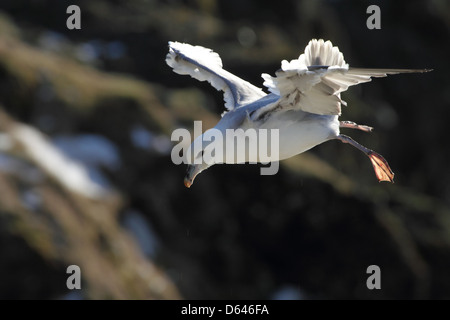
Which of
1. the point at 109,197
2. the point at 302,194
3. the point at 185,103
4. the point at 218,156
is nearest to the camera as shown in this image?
the point at 218,156

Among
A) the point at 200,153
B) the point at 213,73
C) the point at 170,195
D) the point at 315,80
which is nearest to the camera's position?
the point at 315,80

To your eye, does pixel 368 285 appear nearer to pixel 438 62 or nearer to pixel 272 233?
pixel 272 233

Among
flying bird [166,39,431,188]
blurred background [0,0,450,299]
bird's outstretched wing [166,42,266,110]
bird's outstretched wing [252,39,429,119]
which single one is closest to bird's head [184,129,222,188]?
flying bird [166,39,431,188]

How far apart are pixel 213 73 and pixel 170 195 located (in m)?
11.3

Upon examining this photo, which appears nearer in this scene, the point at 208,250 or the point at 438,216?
the point at 208,250

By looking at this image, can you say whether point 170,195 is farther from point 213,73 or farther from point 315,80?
point 315,80

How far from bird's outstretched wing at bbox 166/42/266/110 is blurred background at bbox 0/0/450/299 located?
24.1ft

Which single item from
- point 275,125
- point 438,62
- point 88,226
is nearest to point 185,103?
point 88,226

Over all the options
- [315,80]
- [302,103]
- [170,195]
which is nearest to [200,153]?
[302,103]

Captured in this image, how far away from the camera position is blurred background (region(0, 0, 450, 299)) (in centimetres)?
1878

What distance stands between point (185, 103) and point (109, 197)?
17.2 feet

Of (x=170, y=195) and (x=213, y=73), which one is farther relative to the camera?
(x=170, y=195)

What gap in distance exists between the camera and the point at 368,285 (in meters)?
21.8

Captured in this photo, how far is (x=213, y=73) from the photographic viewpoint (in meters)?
10.6
